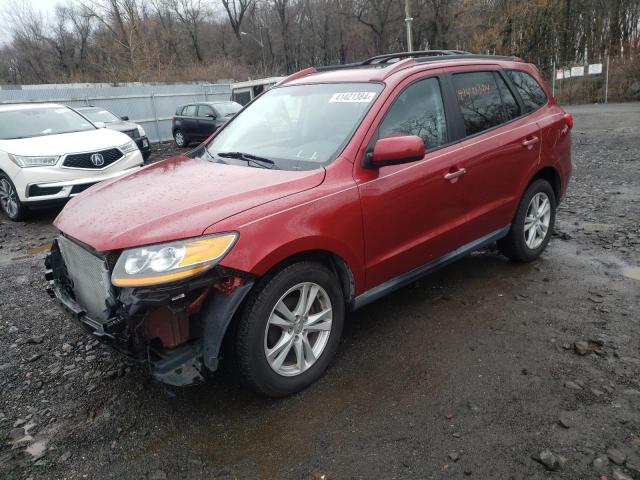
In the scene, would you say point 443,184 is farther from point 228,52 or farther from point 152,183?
point 228,52

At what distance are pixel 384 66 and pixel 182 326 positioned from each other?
7.70 feet

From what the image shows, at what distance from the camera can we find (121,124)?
13930 millimetres

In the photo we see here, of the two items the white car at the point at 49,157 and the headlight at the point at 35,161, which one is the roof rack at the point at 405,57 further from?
the headlight at the point at 35,161

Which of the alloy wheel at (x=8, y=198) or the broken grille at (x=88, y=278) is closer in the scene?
the broken grille at (x=88, y=278)

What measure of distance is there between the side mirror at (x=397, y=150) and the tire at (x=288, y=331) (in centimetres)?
75

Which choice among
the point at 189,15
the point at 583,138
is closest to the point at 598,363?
the point at 583,138

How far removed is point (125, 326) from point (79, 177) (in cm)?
556

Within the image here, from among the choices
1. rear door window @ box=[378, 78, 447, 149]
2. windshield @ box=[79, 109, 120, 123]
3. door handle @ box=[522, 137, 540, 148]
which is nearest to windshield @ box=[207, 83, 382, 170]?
rear door window @ box=[378, 78, 447, 149]

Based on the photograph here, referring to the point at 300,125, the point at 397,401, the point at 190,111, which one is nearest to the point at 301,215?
the point at 300,125

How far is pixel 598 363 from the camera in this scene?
3.10m

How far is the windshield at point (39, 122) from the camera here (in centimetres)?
786

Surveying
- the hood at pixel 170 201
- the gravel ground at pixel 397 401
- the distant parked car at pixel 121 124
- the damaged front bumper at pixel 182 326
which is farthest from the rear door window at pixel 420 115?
the distant parked car at pixel 121 124

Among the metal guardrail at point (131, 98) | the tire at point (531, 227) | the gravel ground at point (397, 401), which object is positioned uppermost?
the metal guardrail at point (131, 98)

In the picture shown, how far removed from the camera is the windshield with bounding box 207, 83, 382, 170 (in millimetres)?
3225
